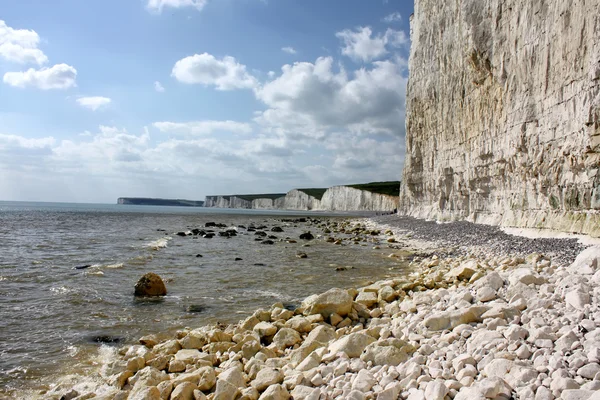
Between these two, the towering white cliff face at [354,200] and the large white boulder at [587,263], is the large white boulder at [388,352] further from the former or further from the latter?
the towering white cliff face at [354,200]

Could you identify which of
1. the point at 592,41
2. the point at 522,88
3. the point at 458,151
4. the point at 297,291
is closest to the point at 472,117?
the point at 458,151

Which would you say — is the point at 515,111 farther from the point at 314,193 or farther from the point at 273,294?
the point at 314,193

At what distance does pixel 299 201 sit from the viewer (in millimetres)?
169500

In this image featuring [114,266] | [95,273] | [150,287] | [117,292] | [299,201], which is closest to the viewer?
[150,287]

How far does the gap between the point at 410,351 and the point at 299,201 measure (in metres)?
164

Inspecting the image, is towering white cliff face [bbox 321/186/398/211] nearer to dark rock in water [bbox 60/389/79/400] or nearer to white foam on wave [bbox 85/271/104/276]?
white foam on wave [bbox 85/271/104/276]

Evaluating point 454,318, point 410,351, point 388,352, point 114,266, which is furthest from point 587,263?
point 114,266

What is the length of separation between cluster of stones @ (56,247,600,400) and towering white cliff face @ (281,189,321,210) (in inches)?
5711

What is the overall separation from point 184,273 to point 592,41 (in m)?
18.3

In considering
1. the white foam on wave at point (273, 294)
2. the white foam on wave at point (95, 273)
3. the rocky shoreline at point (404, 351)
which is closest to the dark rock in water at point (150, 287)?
the white foam on wave at point (273, 294)

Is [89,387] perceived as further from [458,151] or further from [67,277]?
[458,151]

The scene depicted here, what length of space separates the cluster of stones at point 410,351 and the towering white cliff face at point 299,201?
145070mm

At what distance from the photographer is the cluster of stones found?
403cm

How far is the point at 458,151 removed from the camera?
104ft
